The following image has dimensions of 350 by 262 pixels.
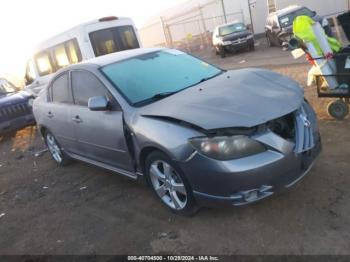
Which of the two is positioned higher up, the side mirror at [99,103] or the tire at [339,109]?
the side mirror at [99,103]

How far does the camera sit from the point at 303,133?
3711mm

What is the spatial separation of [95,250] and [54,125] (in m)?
2.78

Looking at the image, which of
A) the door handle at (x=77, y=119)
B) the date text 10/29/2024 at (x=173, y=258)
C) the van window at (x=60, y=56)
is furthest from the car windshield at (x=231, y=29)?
the date text 10/29/2024 at (x=173, y=258)

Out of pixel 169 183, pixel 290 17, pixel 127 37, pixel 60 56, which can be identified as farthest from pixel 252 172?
pixel 290 17

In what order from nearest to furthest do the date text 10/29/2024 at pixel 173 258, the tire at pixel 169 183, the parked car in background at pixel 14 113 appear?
the date text 10/29/2024 at pixel 173 258, the tire at pixel 169 183, the parked car in background at pixel 14 113

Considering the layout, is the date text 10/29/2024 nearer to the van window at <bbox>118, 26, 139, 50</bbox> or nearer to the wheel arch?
the wheel arch

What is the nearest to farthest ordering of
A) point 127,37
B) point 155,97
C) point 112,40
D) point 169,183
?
point 169,183 → point 155,97 → point 112,40 → point 127,37

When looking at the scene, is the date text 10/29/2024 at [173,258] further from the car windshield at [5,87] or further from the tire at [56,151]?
the car windshield at [5,87]

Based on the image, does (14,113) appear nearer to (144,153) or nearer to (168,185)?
(144,153)

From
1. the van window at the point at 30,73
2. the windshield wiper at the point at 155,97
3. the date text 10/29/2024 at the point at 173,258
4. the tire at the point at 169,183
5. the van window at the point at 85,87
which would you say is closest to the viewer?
the date text 10/29/2024 at the point at 173,258

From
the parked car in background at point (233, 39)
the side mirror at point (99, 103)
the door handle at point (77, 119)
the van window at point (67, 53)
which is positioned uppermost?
the van window at point (67, 53)

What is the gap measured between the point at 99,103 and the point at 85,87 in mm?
780

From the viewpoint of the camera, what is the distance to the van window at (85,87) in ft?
15.5

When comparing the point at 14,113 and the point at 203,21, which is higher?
the point at 203,21
